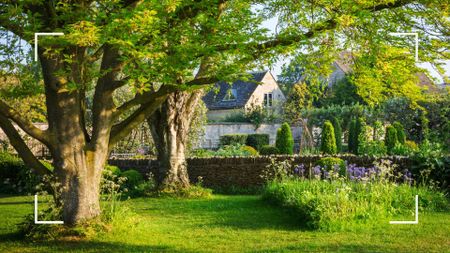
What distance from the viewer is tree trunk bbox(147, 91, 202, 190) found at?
565 inches

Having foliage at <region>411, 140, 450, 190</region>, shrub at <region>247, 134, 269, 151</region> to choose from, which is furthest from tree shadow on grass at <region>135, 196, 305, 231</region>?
shrub at <region>247, 134, 269, 151</region>

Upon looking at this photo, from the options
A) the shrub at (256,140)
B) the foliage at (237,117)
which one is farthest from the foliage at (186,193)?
the foliage at (237,117)

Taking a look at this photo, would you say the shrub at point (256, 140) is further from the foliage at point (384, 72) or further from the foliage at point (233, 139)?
the foliage at point (384, 72)

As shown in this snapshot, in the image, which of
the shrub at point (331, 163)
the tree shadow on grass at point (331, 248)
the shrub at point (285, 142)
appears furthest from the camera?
the shrub at point (285, 142)

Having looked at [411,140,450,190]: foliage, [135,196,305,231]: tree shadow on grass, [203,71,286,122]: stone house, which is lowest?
[135,196,305,231]: tree shadow on grass

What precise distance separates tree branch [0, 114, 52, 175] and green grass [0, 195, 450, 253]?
114 cm

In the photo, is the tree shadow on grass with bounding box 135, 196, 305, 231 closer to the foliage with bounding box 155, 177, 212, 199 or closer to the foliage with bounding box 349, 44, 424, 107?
the foliage with bounding box 155, 177, 212, 199

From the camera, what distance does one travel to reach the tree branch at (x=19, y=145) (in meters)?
8.51

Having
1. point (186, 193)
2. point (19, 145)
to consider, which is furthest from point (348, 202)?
point (19, 145)

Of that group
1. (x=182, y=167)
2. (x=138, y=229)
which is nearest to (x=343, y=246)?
(x=138, y=229)

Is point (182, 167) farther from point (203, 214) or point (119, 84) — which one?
point (119, 84)

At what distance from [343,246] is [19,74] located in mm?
6111

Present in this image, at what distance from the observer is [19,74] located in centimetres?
963

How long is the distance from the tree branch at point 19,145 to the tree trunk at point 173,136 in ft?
18.8
